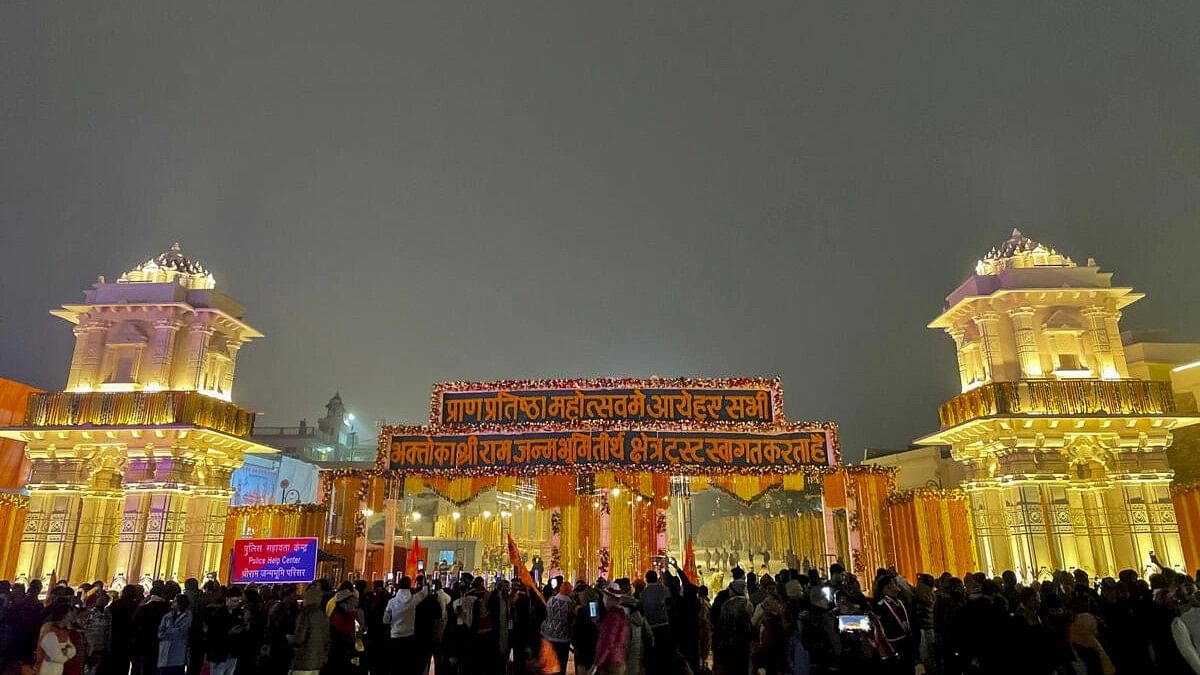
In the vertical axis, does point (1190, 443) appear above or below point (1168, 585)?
above

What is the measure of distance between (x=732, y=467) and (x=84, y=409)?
1649 cm

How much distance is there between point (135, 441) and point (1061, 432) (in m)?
23.2

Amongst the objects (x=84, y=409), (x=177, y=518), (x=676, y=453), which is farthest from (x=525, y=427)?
(x=84, y=409)

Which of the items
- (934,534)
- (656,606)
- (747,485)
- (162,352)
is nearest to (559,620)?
(656,606)

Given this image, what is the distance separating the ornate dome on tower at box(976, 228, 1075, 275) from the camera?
1989 cm

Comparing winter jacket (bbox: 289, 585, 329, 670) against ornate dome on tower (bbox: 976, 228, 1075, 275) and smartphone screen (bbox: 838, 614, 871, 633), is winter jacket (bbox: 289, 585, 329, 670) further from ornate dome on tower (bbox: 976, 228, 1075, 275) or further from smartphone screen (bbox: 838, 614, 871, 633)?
ornate dome on tower (bbox: 976, 228, 1075, 275)

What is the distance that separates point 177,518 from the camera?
60.4ft

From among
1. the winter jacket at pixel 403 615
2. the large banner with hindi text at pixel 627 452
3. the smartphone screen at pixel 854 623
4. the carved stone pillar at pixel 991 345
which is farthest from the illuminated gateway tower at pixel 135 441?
the carved stone pillar at pixel 991 345

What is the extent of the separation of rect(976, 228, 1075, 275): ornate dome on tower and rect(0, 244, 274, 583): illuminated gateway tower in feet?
69.8

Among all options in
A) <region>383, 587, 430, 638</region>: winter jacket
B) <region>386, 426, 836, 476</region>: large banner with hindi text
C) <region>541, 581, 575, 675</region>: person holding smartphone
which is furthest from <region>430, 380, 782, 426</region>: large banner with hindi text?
<region>383, 587, 430, 638</region>: winter jacket

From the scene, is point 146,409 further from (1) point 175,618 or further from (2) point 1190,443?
(2) point 1190,443

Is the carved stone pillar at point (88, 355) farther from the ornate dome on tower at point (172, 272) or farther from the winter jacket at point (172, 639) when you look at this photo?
the winter jacket at point (172, 639)

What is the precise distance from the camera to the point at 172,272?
67.6ft

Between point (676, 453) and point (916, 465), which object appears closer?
point (676, 453)
